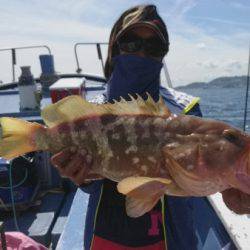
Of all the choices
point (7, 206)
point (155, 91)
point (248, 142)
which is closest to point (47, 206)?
point (7, 206)

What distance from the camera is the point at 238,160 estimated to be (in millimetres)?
2443

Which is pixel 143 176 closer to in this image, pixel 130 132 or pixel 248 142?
pixel 130 132

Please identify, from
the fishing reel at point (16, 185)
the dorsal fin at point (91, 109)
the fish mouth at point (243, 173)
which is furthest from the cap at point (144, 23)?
the fishing reel at point (16, 185)

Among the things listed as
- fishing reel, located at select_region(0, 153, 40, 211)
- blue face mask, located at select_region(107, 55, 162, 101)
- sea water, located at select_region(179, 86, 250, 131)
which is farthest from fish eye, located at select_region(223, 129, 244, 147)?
sea water, located at select_region(179, 86, 250, 131)

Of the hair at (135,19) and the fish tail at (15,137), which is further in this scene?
the hair at (135,19)

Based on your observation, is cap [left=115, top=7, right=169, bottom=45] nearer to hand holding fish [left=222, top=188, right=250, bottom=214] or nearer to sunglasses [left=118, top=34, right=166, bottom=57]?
sunglasses [left=118, top=34, right=166, bottom=57]

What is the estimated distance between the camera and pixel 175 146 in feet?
8.30

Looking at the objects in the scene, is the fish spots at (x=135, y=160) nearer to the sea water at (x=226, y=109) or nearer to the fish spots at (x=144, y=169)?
the fish spots at (x=144, y=169)

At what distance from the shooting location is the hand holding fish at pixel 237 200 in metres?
2.76

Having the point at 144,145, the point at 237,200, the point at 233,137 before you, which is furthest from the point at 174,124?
the point at 237,200

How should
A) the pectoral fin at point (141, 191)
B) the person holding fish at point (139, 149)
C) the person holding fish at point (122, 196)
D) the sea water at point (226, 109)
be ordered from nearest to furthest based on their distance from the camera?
the pectoral fin at point (141, 191) < the person holding fish at point (139, 149) < the person holding fish at point (122, 196) < the sea water at point (226, 109)

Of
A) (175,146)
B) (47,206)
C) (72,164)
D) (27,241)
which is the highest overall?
(175,146)

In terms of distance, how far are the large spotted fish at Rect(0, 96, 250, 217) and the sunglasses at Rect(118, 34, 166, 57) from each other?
807 mm

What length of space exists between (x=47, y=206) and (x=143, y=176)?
4016mm
